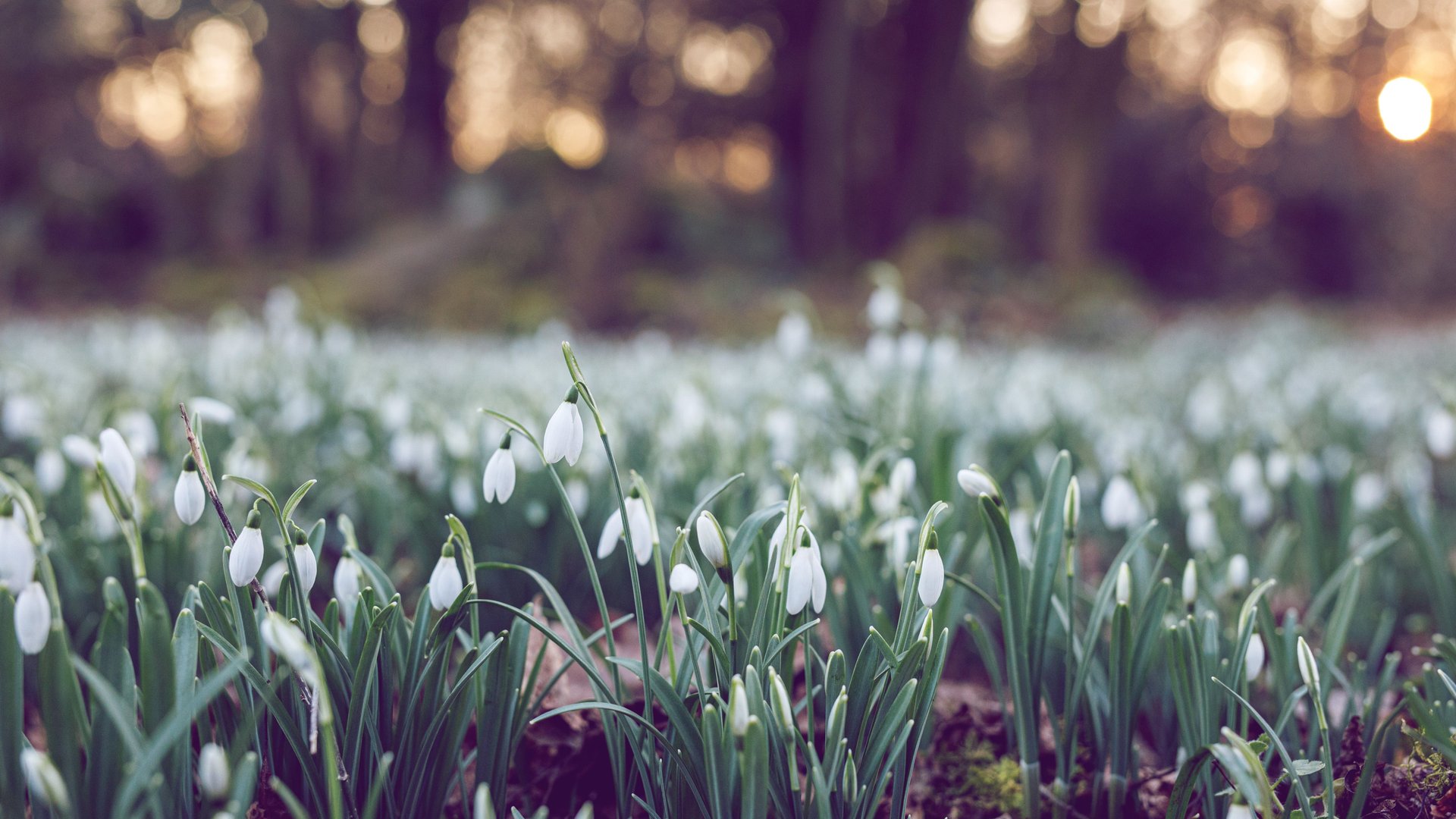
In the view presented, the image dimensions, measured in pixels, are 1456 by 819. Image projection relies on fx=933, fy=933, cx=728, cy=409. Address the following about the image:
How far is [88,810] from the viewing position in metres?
1.06

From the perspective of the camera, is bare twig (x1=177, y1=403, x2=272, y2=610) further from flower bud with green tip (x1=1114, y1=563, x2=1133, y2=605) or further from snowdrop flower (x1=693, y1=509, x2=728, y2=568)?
flower bud with green tip (x1=1114, y1=563, x2=1133, y2=605)

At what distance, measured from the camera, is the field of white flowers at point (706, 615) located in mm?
1132

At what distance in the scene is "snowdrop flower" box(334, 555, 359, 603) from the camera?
137cm

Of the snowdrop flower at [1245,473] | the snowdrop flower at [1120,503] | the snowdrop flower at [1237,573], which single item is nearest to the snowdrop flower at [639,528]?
the snowdrop flower at [1120,503]

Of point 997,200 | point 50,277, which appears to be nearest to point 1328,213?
point 997,200

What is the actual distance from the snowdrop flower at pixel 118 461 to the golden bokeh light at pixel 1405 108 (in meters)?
18.3

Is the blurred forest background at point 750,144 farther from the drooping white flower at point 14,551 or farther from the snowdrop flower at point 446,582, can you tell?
the drooping white flower at point 14,551

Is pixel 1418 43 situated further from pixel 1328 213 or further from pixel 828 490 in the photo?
pixel 828 490

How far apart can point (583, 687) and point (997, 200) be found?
16.6m

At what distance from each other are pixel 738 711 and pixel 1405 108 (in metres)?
18.6

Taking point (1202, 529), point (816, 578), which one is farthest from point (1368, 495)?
point (816, 578)

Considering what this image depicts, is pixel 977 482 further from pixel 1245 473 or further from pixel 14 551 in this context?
pixel 1245 473

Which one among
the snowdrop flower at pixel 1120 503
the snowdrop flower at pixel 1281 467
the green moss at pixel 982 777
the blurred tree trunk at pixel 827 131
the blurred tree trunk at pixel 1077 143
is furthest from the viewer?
the blurred tree trunk at pixel 827 131

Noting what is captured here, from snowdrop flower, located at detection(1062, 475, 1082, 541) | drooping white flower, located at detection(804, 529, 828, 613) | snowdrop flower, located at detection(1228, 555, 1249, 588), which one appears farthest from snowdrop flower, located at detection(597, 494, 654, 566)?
snowdrop flower, located at detection(1228, 555, 1249, 588)
